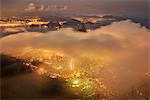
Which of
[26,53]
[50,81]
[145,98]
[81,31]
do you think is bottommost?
[145,98]

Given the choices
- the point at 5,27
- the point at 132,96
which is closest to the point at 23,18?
the point at 5,27

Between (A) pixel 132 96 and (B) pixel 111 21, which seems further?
(A) pixel 132 96

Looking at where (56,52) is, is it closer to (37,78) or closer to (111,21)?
(37,78)

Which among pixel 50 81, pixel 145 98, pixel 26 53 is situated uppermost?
pixel 26 53

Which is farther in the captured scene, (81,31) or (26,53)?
(26,53)

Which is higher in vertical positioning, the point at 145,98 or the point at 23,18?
the point at 23,18

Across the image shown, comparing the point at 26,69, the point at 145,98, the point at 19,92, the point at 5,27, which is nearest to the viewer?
the point at 19,92

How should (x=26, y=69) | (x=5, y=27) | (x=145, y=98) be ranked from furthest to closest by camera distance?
(x=145, y=98) < (x=26, y=69) < (x=5, y=27)

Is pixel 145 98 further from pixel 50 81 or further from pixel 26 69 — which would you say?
pixel 26 69

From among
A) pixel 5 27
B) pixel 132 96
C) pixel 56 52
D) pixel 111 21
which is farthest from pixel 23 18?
pixel 132 96
